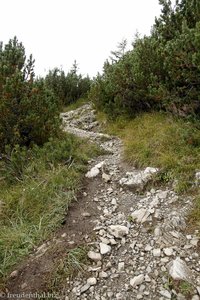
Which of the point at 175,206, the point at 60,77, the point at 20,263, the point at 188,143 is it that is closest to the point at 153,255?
the point at 175,206

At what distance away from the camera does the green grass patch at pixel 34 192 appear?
359cm

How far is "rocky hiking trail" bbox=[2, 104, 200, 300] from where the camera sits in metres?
2.94

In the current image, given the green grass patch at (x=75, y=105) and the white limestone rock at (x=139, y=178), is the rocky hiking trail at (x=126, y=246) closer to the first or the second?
the white limestone rock at (x=139, y=178)

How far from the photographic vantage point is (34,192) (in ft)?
14.2

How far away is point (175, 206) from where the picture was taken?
3881 millimetres

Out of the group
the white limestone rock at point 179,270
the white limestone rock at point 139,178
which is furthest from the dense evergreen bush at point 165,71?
the white limestone rock at point 179,270

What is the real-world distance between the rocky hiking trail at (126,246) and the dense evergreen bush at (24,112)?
171cm

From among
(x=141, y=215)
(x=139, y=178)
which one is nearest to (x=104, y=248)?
(x=141, y=215)

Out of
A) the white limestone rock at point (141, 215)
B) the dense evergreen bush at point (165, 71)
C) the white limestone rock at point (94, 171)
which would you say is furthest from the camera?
the dense evergreen bush at point (165, 71)

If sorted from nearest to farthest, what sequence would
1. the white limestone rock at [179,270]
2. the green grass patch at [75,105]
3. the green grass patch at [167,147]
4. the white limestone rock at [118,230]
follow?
the white limestone rock at [179,270] → the white limestone rock at [118,230] → the green grass patch at [167,147] → the green grass patch at [75,105]

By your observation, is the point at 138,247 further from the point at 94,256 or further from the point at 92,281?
the point at 92,281

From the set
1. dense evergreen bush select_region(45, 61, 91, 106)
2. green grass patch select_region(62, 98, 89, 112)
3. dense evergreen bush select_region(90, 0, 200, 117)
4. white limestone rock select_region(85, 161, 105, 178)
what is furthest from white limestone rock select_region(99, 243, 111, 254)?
dense evergreen bush select_region(45, 61, 91, 106)

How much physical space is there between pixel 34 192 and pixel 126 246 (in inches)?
64.3

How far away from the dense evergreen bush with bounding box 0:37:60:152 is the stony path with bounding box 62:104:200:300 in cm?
181
